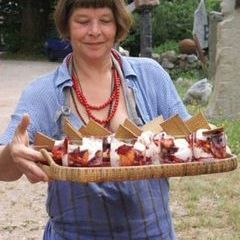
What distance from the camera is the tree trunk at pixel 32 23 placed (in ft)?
87.9

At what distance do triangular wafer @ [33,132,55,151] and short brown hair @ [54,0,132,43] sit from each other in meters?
0.41

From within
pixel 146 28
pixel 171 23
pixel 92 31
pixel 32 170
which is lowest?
pixel 171 23

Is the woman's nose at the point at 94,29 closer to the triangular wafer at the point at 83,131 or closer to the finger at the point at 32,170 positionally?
the triangular wafer at the point at 83,131

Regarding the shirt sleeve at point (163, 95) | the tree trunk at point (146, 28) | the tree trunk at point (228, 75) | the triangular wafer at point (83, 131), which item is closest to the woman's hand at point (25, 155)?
the triangular wafer at point (83, 131)

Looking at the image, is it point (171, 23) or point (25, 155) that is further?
point (171, 23)

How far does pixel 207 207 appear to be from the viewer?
5.35 meters

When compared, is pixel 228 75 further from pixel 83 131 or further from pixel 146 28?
pixel 83 131

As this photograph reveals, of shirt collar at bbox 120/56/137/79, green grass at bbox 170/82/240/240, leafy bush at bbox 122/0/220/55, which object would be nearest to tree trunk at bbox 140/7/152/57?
green grass at bbox 170/82/240/240

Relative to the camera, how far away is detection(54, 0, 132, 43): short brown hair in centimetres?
219

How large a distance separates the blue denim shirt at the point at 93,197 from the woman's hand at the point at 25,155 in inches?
5.2

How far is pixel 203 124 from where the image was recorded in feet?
6.72

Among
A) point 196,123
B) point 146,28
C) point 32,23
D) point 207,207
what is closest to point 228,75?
point 146,28

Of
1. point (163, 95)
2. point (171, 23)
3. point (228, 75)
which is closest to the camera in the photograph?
point (163, 95)

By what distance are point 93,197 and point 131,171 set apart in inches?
12.3
